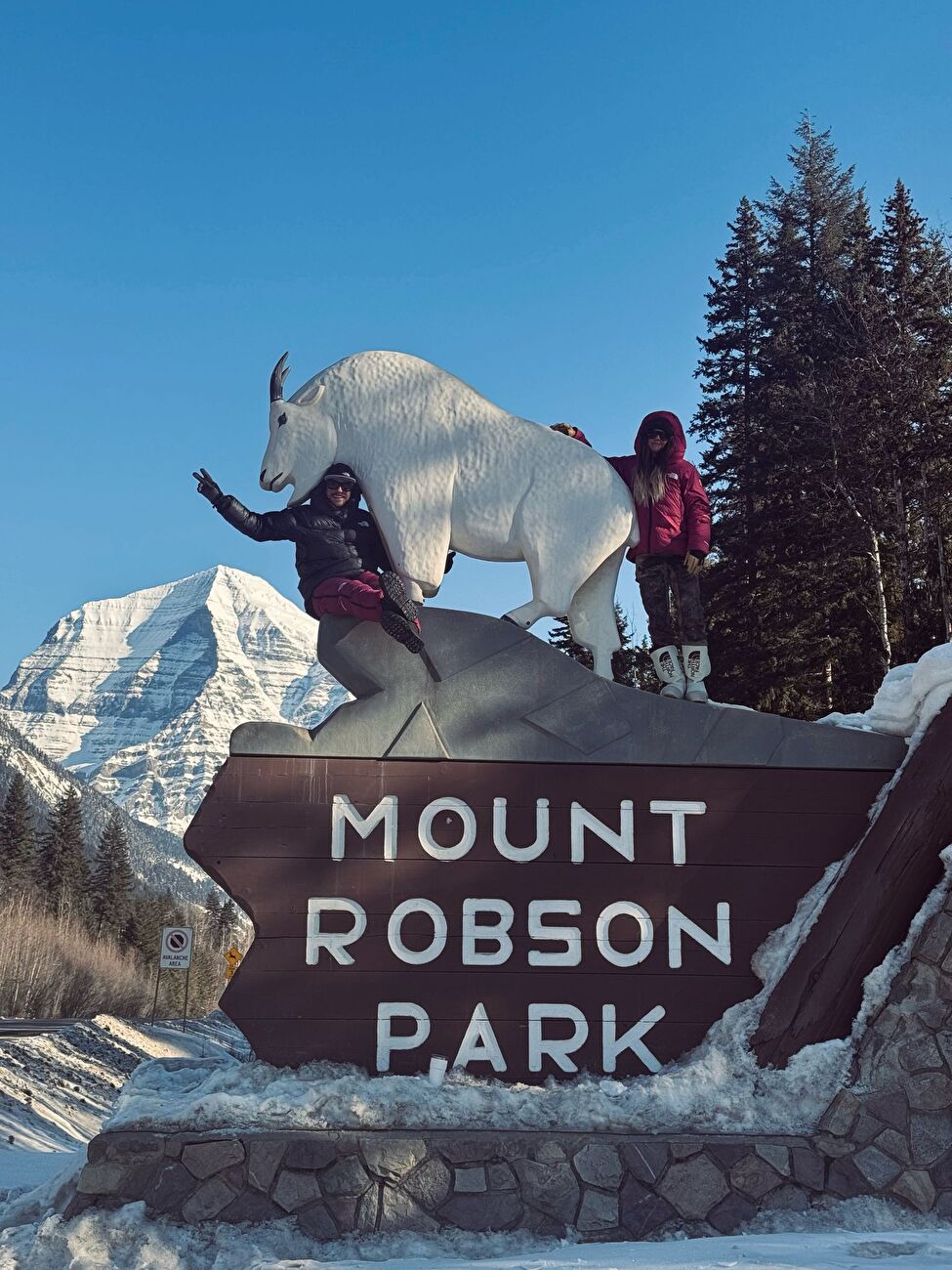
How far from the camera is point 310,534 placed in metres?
8.01

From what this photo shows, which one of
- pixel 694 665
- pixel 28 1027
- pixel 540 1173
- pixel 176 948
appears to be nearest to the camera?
pixel 540 1173

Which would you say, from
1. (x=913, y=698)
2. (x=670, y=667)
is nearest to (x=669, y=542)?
(x=670, y=667)

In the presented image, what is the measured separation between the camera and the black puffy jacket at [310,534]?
7.95 meters

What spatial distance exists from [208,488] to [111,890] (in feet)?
183

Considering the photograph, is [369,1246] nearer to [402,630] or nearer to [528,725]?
[528,725]

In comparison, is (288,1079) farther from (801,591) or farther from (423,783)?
(801,591)

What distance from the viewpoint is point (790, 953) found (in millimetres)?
7172

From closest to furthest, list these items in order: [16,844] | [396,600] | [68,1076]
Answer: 1. [396,600]
2. [68,1076]
3. [16,844]

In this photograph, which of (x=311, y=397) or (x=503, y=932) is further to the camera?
(x=311, y=397)

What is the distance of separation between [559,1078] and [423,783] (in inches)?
72.6

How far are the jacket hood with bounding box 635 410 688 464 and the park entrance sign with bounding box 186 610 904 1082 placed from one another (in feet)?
5.53

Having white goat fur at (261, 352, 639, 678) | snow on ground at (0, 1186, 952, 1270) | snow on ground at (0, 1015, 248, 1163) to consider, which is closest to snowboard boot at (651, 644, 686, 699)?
A: white goat fur at (261, 352, 639, 678)

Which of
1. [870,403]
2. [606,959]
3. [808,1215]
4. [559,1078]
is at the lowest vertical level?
[808,1215]

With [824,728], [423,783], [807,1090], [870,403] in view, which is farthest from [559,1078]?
[870,403]
